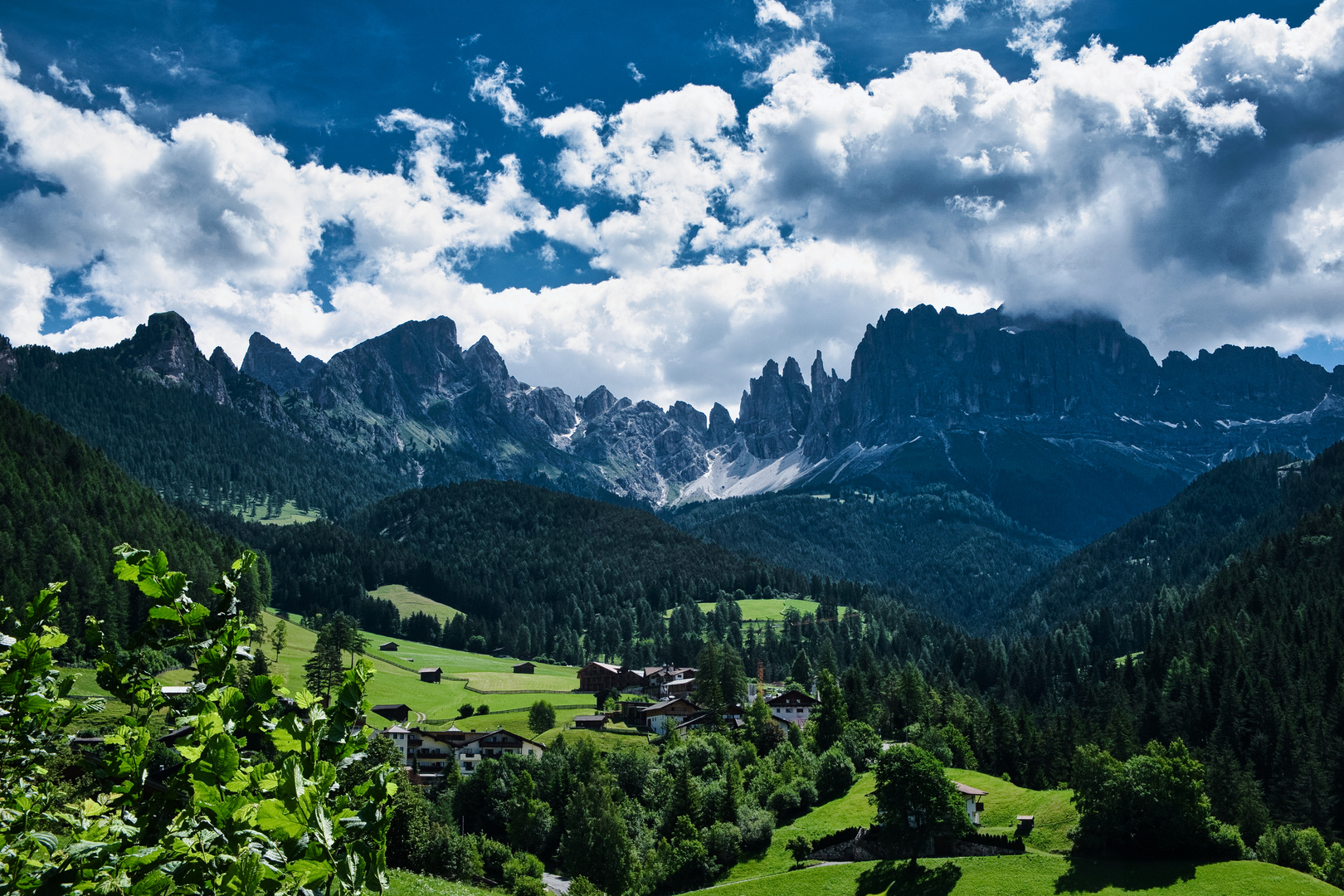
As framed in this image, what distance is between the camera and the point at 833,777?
332ft

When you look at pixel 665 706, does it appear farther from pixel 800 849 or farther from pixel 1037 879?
pixel 1037 879

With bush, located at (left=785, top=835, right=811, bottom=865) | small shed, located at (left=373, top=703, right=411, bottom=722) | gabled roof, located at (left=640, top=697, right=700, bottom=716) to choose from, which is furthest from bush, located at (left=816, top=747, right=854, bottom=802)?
small shed, located at (left=373, top=703, right=411, bottom=722)

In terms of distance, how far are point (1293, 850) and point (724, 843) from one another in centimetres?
5047

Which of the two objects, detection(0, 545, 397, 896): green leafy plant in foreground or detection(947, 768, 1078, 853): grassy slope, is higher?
detection(0, 545, 397, 896): green leafy plant in foreground

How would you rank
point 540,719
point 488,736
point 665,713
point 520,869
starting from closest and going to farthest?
point 520,869 < point 488,736 < point 540,719 < point 665,713

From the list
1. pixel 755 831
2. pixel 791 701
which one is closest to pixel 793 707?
pixel 791 701

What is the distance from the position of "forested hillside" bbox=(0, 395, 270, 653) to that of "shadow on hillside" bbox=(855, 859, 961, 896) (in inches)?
3523

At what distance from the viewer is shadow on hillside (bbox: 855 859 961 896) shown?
241 ft

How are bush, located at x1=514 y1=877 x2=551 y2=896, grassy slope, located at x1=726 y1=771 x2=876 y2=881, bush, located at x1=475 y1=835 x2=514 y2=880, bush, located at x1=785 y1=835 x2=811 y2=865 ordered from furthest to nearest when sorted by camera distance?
grassy slope, located at x1=726 y1=771 x2=876 y2=881, bush, located at x1=475 y1=835 x2=514 y2=880, bush, located at x1=785 y1=835 x2=811 y2=865, bush, located at x1=514 y1=877 x2=551 y2=896

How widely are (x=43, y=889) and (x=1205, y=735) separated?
149 meters

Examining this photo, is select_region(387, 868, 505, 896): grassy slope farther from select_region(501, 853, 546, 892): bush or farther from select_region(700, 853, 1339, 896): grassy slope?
select_region(700, 853, 1339, 896): grassy slope

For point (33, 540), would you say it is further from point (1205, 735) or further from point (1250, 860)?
point (1205, 735)

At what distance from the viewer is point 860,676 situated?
13900cm

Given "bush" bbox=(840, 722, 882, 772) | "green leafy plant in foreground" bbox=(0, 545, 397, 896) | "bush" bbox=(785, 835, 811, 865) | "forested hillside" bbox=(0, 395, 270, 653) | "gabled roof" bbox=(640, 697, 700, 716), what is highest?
"forested hillside" bbox=(0, 395, 270, 653)
